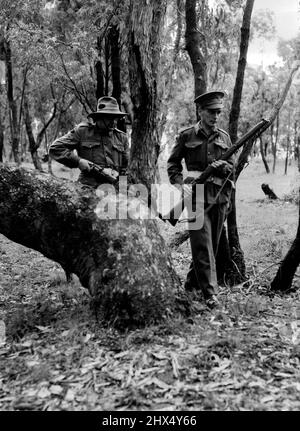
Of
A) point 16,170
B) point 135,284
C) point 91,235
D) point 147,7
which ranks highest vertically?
point 147,7

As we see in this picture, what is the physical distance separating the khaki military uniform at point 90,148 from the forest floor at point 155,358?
183 cm

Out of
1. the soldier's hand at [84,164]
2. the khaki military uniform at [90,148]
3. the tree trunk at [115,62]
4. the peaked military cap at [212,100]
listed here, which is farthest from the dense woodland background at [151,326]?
the peaked military cap at [212,100]

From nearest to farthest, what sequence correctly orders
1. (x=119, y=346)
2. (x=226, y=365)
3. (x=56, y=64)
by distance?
(x=226, y=365) → (x=119, y=346) → (x=56, y=64)

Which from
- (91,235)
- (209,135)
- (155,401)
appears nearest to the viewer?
(155,401)

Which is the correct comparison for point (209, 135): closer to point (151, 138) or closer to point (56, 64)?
point (151, 138)

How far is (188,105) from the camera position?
39094mm

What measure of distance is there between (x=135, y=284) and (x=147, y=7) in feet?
17.9

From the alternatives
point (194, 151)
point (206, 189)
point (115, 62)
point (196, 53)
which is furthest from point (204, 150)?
point (115, 62)

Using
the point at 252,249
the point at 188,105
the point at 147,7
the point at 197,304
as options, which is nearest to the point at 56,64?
the point at 147,7

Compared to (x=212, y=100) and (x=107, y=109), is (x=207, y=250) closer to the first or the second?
(x=212, y=100)

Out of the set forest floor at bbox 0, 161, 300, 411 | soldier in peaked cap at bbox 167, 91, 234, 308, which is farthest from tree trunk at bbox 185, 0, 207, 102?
forest floor at bbox 0, 161, 300, 411

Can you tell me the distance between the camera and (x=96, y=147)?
22.9ft

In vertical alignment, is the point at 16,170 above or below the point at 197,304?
above

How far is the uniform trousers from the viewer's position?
5.66 metres
